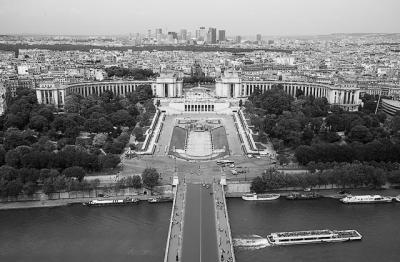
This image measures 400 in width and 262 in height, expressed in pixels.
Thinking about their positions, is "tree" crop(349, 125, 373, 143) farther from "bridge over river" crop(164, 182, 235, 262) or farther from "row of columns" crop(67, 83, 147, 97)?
"row of columns" crop(67, 83, 147, 97)

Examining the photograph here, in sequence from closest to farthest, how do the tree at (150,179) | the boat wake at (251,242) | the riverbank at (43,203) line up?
the boat wake at (251,242) → the riverbank at (43,203) → the tree at (150,179)

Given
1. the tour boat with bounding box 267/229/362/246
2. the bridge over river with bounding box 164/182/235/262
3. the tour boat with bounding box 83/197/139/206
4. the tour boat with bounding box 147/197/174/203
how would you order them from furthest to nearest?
the tour boat with bounding box 147/197/174/203 < the tour boat with bounding box 83/197/139/206 < the tour boat with bounding box 267/229/362/246 < the bridge over river with bounding box 164/182/235/262

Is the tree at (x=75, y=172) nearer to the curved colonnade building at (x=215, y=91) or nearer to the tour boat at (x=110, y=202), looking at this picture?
the tour boat at (x=110, y=202)

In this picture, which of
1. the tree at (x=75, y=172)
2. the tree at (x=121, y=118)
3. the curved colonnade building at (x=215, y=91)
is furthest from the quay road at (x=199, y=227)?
the curved colonnade building at (x=215, y=91)

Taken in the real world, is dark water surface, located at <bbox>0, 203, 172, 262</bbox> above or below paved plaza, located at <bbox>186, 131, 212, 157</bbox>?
below

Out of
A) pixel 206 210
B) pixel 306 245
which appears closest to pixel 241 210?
pixel 206 210

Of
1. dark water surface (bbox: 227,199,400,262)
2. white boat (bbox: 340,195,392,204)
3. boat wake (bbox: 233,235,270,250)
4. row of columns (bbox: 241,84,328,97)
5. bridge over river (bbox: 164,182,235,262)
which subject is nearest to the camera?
bridge over river (bbox: 164,182,235,262)

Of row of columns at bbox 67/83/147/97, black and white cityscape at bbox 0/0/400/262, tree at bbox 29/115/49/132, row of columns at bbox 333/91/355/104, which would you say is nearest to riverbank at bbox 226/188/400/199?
black and white cityscape at bbox 0/0/400/262
